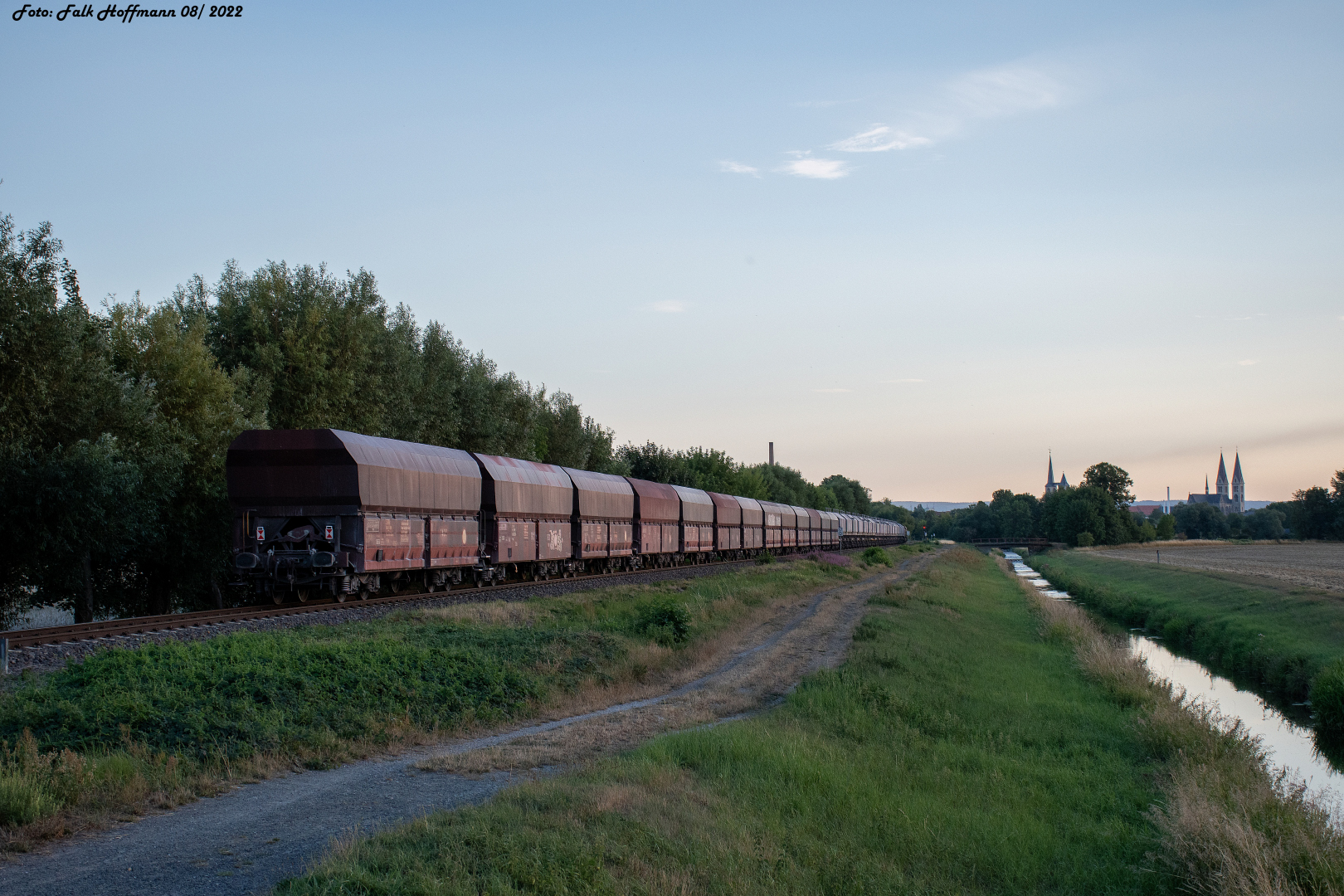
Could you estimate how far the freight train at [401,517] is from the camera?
73.6 ft

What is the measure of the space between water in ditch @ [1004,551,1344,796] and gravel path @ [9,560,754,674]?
59.5ft

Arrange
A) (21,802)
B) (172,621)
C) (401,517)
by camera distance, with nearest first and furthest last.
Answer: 1. (21,802)
2. (172,621)
3. (401,517)

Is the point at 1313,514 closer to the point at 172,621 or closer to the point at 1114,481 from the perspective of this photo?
the point at 1114,481

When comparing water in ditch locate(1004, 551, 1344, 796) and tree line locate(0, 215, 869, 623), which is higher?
tree line locate(0, 215, 869, 623)

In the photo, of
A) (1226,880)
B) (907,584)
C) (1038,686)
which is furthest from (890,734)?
(907,584)

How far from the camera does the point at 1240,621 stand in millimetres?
34750

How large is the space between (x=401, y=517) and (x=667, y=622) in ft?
24.5

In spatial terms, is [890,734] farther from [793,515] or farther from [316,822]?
[793,515]

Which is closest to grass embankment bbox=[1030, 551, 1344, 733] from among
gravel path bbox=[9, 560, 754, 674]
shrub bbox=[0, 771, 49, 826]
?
gravel path bbox=[9, 560, 754, 674]

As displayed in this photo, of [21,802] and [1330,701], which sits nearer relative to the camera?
[21,802]

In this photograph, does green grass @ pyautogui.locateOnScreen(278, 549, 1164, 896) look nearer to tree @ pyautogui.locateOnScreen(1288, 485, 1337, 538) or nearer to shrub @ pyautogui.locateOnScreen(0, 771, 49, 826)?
shrub @ pyautogui.locateOnScreen(0, 771, 49, 826)

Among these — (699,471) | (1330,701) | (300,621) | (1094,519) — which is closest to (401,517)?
(300,621)

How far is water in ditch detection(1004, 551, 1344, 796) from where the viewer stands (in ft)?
63.7

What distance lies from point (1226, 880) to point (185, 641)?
51.0ft
